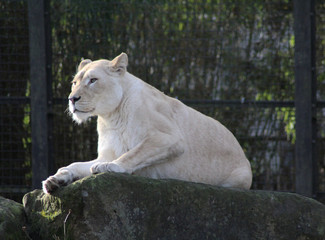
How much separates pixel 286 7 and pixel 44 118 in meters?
2.99

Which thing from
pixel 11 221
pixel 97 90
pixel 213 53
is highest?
pixel 213 53

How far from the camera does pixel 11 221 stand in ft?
14.3

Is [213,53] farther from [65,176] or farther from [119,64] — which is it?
[65,176]

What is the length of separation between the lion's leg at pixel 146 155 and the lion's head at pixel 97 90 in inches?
17.8

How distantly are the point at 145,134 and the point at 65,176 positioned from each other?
717mm

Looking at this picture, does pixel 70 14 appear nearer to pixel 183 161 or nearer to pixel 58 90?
pixel 58 90

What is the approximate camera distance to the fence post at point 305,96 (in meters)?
6.61

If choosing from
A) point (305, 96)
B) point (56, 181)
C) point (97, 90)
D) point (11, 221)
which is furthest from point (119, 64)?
point (305, 96)

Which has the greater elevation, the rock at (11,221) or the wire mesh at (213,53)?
the wire mesh at (213,53)

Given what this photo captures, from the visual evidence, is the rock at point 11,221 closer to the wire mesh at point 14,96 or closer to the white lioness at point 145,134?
the white lioness at point 145,134

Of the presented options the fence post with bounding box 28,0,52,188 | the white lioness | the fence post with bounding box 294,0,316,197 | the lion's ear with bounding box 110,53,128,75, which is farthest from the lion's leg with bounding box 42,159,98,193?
the fence post with bounding box 294,0,316,197

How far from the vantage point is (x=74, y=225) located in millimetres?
4133

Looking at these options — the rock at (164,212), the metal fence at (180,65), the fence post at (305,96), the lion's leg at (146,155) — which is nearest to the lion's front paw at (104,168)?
the lion's leg at (146,155)

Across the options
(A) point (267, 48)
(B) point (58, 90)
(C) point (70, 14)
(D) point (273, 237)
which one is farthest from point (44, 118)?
(D) point (273, 237)
